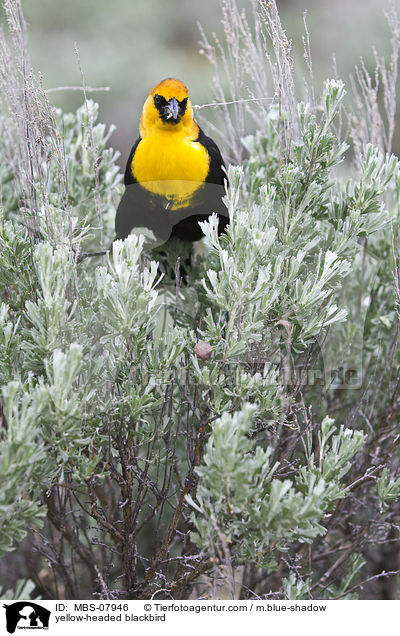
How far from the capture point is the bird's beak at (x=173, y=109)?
1.59m

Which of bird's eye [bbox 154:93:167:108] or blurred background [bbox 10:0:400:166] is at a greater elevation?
blurred background [bbox 10:0:400:166]

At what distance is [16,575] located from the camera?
2021 millimetres

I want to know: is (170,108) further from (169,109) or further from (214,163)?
(214,163)

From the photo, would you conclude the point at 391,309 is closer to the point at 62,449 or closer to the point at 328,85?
the point at 328,85

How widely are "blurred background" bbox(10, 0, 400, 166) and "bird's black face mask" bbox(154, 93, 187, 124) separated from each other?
2.73 m

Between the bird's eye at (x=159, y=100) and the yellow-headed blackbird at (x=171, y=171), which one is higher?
the bird's eye at (x=159, y=100)

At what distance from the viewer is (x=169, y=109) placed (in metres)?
1.60

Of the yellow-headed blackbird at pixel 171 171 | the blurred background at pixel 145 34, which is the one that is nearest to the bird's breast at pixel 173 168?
the yellow-headed blackbird at pixel 171 171

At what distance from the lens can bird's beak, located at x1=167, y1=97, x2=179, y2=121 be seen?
5.23ft

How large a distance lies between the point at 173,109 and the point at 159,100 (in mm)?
71
